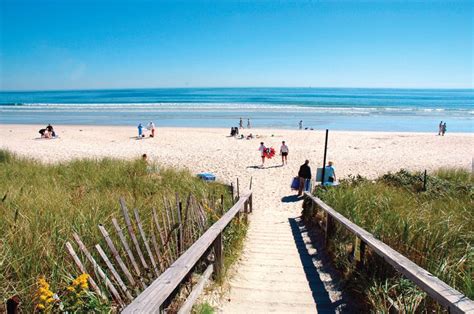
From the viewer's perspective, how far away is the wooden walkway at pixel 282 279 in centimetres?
360

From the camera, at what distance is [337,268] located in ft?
14.9

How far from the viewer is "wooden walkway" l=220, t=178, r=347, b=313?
11.8ft

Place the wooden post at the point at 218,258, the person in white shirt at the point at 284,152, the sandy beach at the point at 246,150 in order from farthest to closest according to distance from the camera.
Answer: the person in white shirt at the point at 284,152 → the sandy beach at the point at 246,150 → the wooden post at the point at 218,258

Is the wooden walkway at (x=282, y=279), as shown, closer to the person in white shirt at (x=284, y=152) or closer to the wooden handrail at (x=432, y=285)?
the wooden handrail at (x=432, y=285)

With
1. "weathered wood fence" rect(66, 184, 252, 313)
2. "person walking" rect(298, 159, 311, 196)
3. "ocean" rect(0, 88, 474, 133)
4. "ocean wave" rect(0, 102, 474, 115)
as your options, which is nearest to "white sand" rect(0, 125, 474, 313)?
"weathered wood fence" rect(66, 184, 252, 313)

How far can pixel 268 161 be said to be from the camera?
773 inches

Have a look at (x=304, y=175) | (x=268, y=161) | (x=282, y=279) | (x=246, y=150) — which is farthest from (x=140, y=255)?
(x=246, y=150)

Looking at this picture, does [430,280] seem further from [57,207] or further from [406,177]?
[406,177]

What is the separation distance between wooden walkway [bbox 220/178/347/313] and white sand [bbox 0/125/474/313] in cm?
1

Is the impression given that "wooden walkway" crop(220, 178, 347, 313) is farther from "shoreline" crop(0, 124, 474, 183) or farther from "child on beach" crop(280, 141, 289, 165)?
"child on beach" crop(280, 141, 289, 165)

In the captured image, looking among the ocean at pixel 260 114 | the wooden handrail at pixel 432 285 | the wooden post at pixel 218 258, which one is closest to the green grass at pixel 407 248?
the wooden handrail at pixel 432 285

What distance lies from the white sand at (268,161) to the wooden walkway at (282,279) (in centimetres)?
1

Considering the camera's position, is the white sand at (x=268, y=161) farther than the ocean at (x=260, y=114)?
No

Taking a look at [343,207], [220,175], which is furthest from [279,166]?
[343,207]
